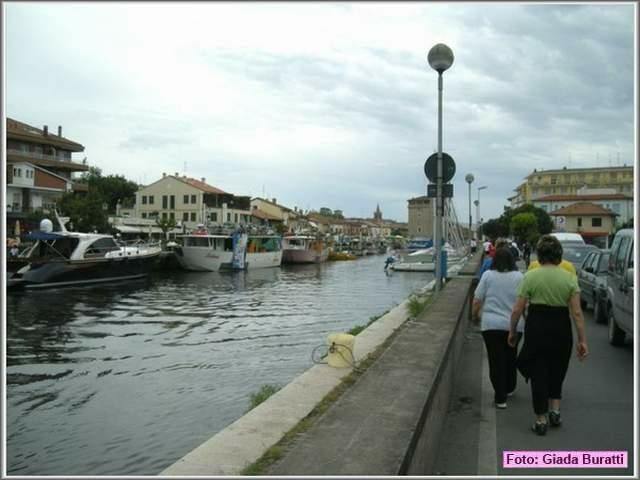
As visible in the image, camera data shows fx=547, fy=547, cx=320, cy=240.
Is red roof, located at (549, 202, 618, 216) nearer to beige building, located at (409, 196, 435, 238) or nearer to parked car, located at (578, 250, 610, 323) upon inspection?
beige building, located at (409, 196, 435, 238)

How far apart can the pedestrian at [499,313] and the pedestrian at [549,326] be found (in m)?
0.56

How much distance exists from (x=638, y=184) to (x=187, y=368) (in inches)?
346

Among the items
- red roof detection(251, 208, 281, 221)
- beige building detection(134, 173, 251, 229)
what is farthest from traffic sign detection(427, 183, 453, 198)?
red roof detection(251, 208, 281, 221)

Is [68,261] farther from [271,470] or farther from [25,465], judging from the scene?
[271,470]

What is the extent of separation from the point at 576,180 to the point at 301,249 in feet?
227

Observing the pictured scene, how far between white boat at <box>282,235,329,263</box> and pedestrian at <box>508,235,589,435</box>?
6164 cm

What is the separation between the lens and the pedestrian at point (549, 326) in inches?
193

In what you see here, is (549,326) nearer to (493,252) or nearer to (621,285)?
(621,285)

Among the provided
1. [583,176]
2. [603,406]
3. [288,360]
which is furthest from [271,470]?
[583,176]

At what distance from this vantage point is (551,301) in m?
4.90

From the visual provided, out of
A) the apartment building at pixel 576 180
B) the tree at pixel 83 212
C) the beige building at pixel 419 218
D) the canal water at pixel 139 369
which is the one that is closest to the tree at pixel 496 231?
the canal water at pixel 139 369

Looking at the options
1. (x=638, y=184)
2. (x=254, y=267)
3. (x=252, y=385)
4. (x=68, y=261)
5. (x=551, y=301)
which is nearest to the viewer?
(x=551, y=301)

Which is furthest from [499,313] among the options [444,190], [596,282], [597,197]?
[597,197]

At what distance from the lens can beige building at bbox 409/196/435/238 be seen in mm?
137375
